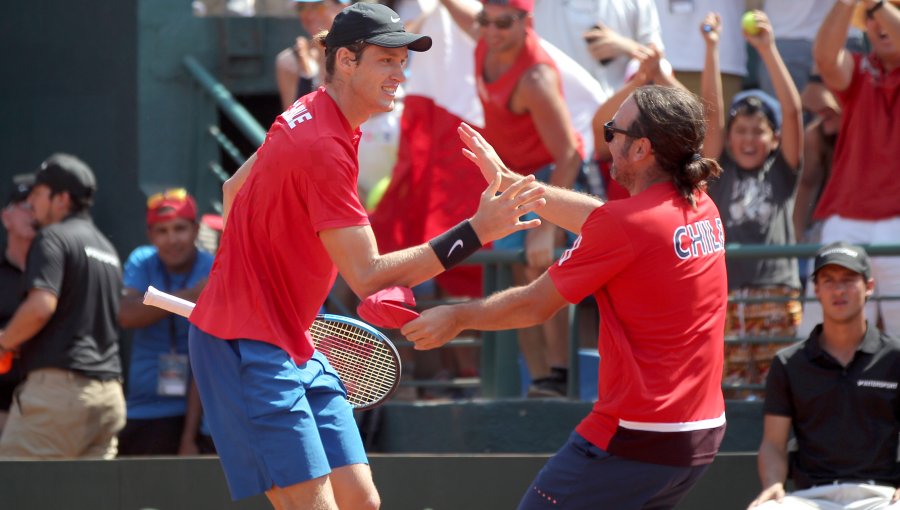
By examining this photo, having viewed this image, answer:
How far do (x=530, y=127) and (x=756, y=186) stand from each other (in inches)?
47.1

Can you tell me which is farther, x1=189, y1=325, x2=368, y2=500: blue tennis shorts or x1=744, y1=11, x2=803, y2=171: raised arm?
x1=744, y1=11, x2=803, y2=171: raised arm

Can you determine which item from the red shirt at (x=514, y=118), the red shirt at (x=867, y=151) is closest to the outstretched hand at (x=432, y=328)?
the red shirt at (x=514, y=118)

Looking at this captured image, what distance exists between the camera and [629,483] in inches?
175

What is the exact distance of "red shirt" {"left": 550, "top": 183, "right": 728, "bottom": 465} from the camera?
4.41 m

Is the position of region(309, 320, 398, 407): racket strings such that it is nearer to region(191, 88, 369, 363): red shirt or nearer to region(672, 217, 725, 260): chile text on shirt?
region(191, 88, 369, 363): red shirt

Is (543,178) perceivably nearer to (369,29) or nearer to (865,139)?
(865,139)

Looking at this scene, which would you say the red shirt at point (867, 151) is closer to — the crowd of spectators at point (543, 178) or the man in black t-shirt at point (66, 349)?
the crowd of spectators at point (543, 178)

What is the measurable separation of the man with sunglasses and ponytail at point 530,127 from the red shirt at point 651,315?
2.54 meters

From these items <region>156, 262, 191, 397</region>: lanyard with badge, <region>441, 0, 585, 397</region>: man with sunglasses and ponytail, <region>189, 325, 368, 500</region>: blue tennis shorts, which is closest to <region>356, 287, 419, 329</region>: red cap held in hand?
<region>189, 325, 368, 500</region>: blue tennis shorts

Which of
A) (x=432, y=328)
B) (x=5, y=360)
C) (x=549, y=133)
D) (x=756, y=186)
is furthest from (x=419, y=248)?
(x=5, y=360)

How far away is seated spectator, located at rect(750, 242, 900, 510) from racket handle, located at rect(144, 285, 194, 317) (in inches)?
106

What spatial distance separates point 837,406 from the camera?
6086mm

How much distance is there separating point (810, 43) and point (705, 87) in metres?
1.34

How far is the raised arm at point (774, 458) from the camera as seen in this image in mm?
6040
